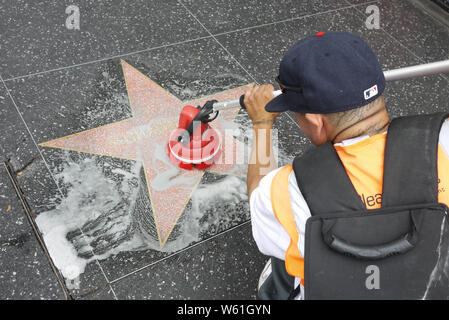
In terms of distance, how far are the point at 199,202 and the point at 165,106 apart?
2.33ft

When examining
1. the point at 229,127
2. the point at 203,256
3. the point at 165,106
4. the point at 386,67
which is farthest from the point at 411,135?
the point at 386,67

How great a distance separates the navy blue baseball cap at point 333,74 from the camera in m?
1.18

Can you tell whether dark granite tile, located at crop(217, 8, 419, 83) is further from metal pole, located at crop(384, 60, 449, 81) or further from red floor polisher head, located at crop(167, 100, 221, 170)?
metal pole, located at crop(384, 60, 449, 81)

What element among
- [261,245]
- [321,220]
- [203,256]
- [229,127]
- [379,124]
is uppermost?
[379,124]

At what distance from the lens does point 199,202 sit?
220 cm

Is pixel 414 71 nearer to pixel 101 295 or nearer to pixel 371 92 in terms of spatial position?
pixel 371 92

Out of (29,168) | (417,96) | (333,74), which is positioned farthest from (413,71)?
(29,168)

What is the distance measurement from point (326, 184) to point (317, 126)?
228 mm

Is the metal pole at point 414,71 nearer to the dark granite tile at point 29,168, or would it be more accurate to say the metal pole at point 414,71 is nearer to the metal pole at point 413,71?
the metal pole at point 413,71

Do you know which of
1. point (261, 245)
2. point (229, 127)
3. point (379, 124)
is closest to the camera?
point (379, 124)

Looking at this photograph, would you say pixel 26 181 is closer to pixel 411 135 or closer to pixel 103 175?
pixel 103 175

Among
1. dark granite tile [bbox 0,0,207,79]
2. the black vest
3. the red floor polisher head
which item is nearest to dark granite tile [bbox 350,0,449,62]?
dark granite tile [bbox 0,0,207,79]

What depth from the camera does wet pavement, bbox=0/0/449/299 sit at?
193 cm

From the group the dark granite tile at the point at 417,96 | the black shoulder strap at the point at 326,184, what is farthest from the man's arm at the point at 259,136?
the dark granite tile at the point at 417,96
